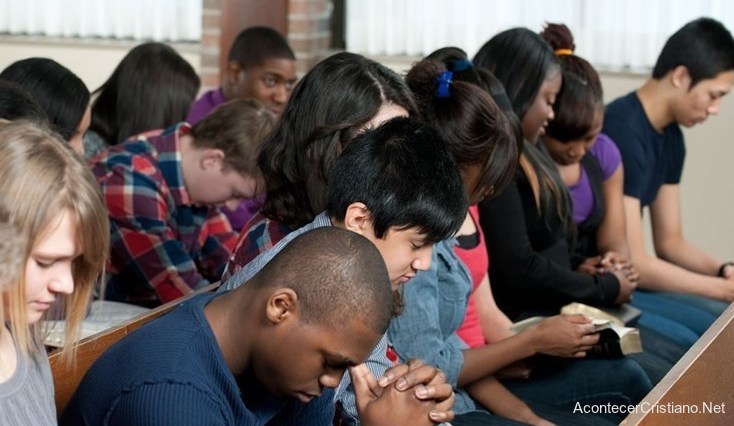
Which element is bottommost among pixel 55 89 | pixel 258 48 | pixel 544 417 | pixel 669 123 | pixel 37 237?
pixel 544 417

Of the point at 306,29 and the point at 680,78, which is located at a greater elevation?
the point at 680,78

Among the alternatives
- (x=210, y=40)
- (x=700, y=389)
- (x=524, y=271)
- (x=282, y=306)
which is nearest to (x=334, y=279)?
(x=282, y=306)

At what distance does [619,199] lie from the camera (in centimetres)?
406

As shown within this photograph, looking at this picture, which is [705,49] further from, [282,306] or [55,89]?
[282,306]

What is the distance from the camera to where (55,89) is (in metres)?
3.23

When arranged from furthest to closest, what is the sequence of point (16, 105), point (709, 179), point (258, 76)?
point (709, 179), point (258, 76), point (16, 105)

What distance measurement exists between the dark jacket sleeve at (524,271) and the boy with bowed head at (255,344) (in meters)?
1.41

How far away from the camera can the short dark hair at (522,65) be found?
3.51m

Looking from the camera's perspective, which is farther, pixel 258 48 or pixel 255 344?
pixel 258 48

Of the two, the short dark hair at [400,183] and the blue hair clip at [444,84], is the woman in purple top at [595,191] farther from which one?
the short dark hair at [400,183]

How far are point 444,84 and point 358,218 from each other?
74 cm

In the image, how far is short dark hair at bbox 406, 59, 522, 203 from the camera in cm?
271

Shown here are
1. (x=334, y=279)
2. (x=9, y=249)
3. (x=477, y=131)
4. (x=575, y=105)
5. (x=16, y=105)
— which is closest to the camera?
(x=9, y=249)

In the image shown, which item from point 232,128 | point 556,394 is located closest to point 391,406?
point 556,394
